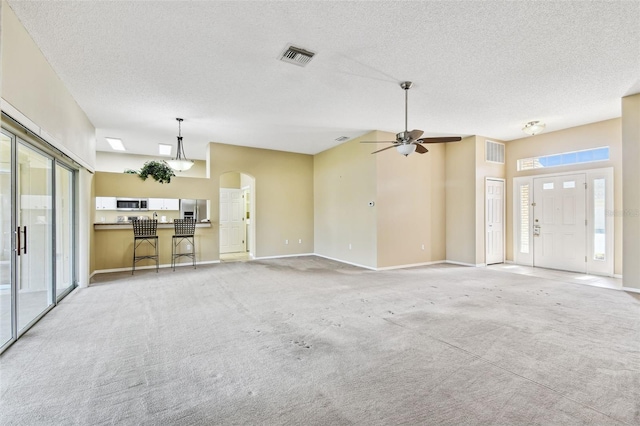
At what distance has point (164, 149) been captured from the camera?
842 centimetres

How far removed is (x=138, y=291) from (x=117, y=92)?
312cm

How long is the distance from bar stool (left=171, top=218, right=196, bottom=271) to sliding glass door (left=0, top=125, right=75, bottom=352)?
2.07 m

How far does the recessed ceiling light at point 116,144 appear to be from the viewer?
7395 millimetres

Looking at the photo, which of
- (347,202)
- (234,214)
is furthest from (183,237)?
(347,202)

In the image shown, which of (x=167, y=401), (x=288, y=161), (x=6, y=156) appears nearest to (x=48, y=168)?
(x=6, y=156)

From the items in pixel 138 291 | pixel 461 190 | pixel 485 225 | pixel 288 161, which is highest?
pixel 288 161

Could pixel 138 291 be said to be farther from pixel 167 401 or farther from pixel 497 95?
pixel 497 95

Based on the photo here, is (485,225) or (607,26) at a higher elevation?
(607,26)

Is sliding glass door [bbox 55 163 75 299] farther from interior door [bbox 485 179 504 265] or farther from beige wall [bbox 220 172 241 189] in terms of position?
interior door [bbox 485 179 504 265]

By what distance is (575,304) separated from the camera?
4.04m

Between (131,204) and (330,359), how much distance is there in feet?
28.1

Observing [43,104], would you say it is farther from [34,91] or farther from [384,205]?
[384,205]

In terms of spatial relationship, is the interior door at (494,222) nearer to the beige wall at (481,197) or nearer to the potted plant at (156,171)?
Answer: the beige wall at (481,197)

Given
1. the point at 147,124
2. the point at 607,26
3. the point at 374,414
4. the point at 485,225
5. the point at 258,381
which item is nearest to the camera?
the point at 374,414
